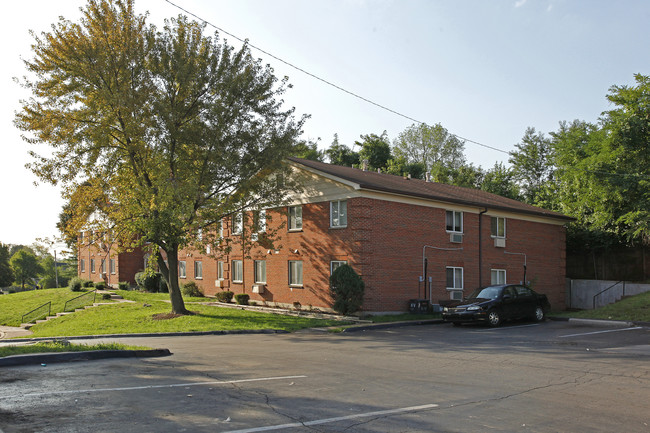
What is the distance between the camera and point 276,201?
24.1m

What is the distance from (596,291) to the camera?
104ft

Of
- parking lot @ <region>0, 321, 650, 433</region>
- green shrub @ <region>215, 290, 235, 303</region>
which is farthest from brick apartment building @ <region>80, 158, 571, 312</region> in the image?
parking lot @ <region>0, 321, 650, 433</region>

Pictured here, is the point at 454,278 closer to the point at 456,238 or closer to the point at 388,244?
the point at 456,238

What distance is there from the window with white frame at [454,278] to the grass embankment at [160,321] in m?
7.42

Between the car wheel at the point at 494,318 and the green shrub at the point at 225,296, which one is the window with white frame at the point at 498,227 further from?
the green shrub at the point at 225,296

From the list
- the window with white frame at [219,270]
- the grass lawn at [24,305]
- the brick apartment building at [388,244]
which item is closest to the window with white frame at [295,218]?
the brick apartment building at [388,244]

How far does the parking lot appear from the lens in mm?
6262

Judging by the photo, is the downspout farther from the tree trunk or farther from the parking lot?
the tree trunk

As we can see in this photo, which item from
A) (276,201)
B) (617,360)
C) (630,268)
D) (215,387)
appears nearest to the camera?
(215,387)

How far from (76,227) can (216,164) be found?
250 inches

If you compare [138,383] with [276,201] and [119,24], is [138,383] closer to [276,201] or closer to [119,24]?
[276,201]

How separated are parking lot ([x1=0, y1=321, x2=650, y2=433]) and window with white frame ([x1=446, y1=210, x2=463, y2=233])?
12.1 m

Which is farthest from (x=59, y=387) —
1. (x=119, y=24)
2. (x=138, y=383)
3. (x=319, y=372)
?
(x=119, y=24)

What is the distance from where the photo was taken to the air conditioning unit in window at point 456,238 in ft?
84.0
